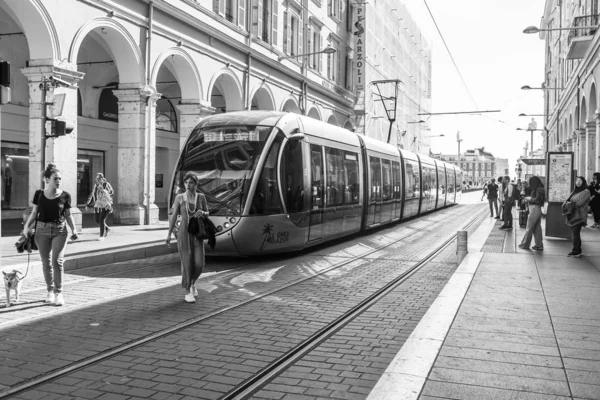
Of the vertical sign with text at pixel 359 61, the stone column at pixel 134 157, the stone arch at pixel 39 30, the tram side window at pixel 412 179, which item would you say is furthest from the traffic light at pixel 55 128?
the vertical sign with text at pixel 359 61

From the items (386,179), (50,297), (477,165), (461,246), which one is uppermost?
(477,165)

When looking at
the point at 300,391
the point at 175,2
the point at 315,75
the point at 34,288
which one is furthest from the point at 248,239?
the point at 315,75

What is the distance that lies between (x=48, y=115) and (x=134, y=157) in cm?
461

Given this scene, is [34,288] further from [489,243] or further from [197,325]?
[489,243]

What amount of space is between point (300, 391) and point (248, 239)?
6.79 metres

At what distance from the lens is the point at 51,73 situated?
599 inches

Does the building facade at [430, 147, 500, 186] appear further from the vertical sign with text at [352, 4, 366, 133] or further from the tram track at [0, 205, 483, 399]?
the tram track at [0, 205, 483, 399]

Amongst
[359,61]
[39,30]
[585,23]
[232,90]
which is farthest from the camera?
[359,61]

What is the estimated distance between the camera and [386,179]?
63.4 ft

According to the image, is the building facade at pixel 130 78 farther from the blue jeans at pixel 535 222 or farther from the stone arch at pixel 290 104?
the blue jeans at pixel 535 222

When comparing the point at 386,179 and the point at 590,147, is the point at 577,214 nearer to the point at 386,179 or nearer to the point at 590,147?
the point at 386,179

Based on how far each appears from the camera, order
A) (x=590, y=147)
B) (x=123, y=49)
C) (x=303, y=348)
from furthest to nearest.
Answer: (x=590, y=147)
(x=123, y=49)
(x=303, y=348)

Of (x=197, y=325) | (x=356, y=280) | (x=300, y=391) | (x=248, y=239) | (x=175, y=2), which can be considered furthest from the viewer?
(x=175, y=2)

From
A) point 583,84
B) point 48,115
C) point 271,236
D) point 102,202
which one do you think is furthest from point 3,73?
point 583,84
